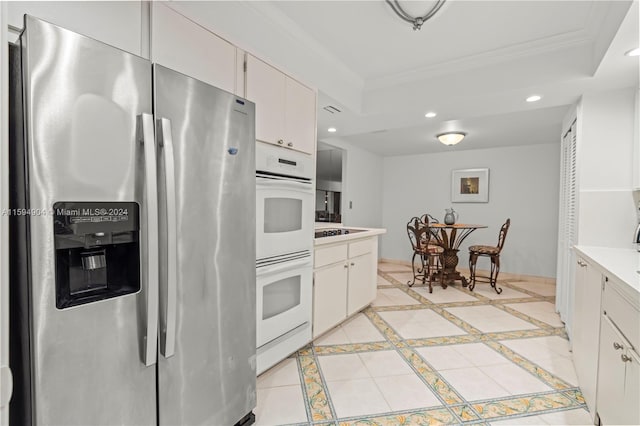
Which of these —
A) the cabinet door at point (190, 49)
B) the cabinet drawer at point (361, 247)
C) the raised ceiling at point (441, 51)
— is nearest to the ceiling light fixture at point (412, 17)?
the raised ceiling at point (441, 51)

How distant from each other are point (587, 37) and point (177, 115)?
2.88 m

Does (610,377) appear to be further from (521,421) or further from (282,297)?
(282,297)

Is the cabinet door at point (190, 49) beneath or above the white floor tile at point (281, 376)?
above

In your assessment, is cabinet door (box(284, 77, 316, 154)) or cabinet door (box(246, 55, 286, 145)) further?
cabinet door (box(284, 77, 316, 154))

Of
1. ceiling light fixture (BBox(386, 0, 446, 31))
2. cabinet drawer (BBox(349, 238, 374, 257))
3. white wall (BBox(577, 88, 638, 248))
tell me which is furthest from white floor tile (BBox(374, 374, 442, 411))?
ceiling light fixture (BBox(386, 0, 446, 31))

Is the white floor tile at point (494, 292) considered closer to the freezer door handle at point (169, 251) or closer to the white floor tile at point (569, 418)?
the white floor tile at point (569, 418)

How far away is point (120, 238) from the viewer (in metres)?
0.99

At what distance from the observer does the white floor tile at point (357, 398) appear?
172 centimetres

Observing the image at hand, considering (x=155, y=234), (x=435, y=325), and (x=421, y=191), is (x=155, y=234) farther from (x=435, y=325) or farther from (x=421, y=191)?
(x=421, y=191)

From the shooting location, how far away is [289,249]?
81.4 inches

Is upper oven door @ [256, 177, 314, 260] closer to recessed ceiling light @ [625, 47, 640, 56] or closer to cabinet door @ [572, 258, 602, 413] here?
cabinet door @ [572, 258, 602, 413]

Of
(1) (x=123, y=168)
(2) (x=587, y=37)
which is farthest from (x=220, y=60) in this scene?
(2) (x=587, y=37)

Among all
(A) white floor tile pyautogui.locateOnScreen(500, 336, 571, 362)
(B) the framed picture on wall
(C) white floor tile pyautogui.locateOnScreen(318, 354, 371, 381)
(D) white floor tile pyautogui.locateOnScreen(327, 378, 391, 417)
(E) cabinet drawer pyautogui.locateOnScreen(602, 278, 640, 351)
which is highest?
(B) the framed picture on wall

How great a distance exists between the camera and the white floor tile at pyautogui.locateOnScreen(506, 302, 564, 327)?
3.07m
